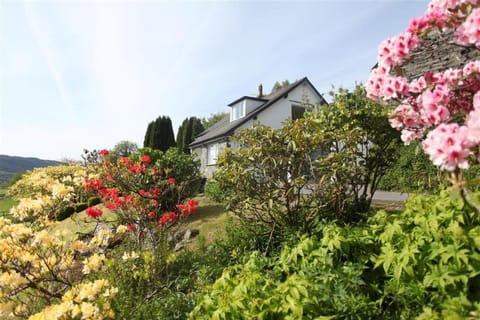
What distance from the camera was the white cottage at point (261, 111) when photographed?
1830 cm

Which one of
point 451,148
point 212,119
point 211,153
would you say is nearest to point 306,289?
point 451,148

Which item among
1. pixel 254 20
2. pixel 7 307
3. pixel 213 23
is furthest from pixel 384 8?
pixel 7 307

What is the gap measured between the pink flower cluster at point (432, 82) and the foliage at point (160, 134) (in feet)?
81.4

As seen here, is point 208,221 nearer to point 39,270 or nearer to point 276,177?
point 276,177

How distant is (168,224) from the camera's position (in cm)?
544

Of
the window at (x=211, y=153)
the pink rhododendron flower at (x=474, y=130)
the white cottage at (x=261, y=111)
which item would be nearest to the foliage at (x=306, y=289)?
the pink rhododendron flower at (x=474, y=130)

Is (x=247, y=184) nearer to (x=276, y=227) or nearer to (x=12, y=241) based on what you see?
(x=276, y=227)

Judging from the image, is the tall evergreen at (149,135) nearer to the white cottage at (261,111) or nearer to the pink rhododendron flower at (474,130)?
the white cottage at (261,111)

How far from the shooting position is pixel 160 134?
84.9 ft

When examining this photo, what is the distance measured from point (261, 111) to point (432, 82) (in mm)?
16687

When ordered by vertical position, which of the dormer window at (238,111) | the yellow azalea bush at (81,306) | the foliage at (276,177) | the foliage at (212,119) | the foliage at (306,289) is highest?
the foliage at (212,119)

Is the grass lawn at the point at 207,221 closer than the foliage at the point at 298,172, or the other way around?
the foliage at the point at 298,172

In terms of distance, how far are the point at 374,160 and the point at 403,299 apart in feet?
12.0

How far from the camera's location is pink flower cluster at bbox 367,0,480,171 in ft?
5.66
